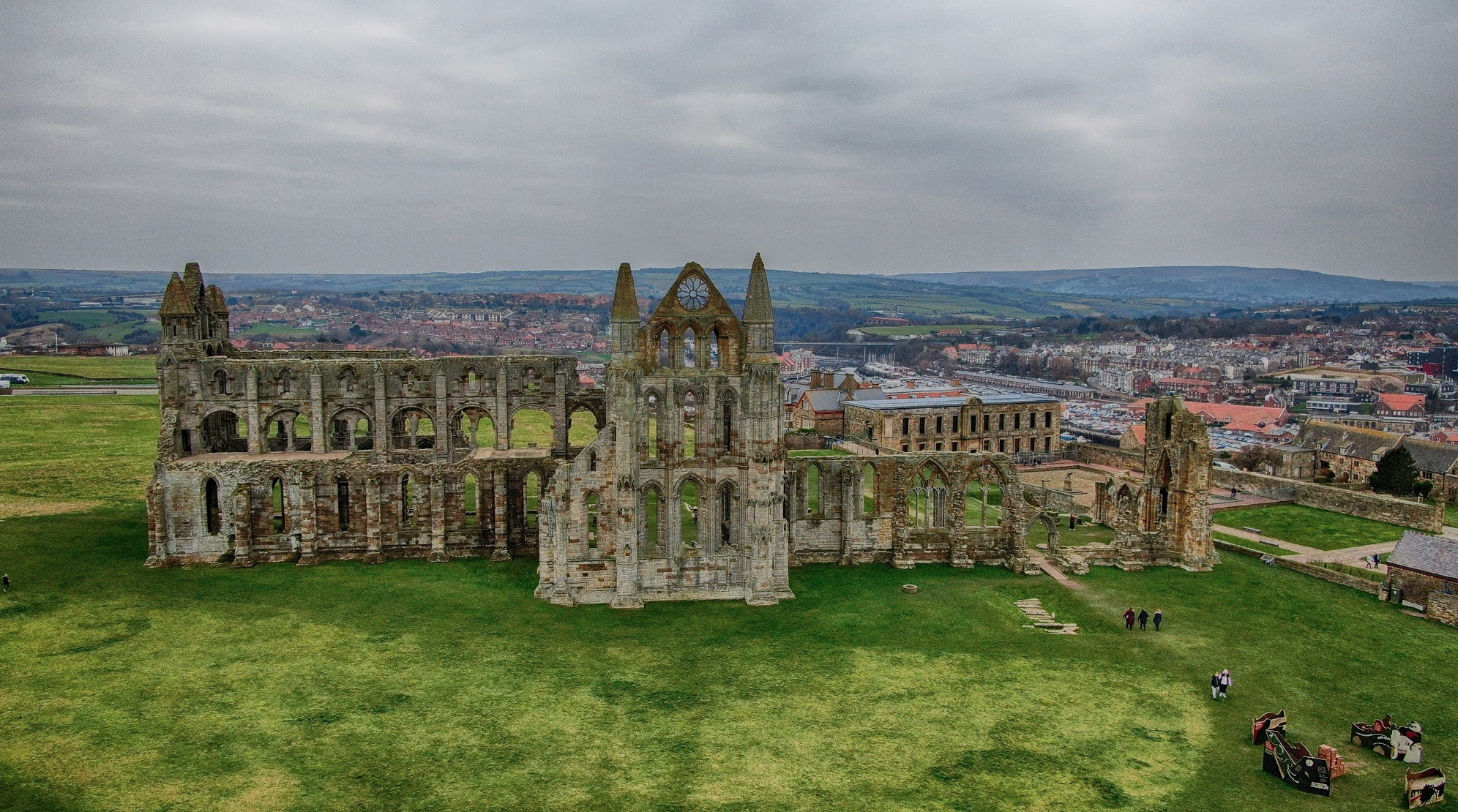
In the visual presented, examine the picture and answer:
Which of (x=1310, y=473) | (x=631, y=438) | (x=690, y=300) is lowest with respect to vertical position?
(x=1310, y=473)

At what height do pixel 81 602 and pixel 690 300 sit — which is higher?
pixel 690 300

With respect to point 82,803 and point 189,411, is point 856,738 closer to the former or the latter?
point 82,803

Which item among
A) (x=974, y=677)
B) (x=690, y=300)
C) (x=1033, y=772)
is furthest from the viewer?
(x=690, y=300)

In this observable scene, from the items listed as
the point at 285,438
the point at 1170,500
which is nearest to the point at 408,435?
the point at 285,438

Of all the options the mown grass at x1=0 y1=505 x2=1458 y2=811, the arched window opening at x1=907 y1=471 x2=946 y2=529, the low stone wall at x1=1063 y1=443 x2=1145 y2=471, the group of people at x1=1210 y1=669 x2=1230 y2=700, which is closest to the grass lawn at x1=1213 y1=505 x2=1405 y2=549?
the mown grass at x1=0 y1=505 x2=1458 y2=811

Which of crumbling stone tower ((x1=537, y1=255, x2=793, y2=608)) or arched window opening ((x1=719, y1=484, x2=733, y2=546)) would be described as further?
arched window opening ((x1=719, y1=484, x2=733, y2=546))

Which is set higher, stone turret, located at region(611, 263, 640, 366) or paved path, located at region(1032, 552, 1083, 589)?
stone turret, located at region(611, 263, 640, 366)

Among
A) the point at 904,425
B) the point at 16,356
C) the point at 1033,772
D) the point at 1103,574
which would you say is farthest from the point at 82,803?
the point at 16,356

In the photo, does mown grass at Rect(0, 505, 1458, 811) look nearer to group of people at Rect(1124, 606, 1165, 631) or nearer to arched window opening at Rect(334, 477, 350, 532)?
group of people at Rect(1124, 606, 1165, 631)
